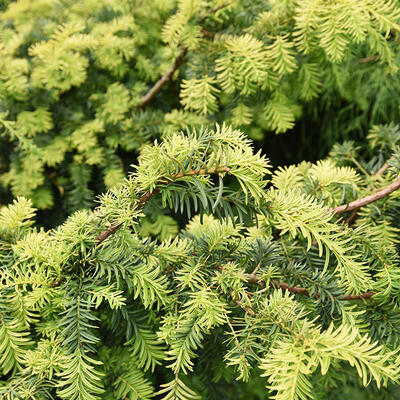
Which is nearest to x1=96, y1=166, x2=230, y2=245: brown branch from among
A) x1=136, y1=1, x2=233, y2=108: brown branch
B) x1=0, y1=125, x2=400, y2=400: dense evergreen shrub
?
x1=0, y1=125, x2=400, y2=400: dense evergreen shrub

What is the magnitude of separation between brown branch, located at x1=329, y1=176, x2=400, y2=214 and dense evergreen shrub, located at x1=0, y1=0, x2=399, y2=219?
0.89ft

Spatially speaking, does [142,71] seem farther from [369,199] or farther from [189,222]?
[369,199]

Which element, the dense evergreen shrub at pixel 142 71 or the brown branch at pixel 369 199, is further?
the dense evergreen shrub at pixel 142 71

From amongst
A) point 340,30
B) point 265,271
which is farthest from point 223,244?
point 340,30

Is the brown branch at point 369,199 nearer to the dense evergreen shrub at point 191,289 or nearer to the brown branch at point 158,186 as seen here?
the dense evergreen shrub at point 191,289

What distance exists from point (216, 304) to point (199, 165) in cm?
15

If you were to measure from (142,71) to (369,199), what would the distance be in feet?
2.26

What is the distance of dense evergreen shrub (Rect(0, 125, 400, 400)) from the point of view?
0.43 m

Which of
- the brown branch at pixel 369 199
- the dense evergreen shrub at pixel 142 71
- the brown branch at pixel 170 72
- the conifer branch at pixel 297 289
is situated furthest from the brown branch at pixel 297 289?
the brown branch at pixel 170 72

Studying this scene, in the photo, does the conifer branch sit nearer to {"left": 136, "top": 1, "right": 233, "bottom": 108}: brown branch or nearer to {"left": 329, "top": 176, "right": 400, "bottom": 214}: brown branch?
{"left": 329, "top": 176, "right": 400, "bottom": 214}: brown branch

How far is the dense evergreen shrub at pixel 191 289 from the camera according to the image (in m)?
0.43

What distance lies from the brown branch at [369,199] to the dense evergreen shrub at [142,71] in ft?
0.89

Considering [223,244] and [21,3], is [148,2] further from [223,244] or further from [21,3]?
[223,244]

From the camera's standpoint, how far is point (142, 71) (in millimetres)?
1058
